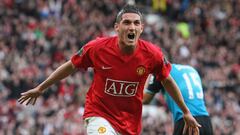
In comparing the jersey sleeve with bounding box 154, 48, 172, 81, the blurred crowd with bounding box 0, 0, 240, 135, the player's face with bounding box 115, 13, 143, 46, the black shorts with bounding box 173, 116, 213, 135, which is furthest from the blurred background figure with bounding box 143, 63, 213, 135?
the blurred crowd with bounding box 0, 0, 240, 135

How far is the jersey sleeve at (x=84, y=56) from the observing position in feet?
25.4

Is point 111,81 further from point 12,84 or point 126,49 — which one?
point 12,84

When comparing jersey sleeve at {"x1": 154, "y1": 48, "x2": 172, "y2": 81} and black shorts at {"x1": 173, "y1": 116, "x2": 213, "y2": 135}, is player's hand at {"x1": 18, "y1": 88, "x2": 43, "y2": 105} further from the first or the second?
black shorts at {"x1": 173, "y1": 116, "x2": 213, "y2": 135}

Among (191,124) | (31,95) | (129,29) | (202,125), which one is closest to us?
(129,29)

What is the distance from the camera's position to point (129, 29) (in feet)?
24.9

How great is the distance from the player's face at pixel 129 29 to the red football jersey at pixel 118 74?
0.15m

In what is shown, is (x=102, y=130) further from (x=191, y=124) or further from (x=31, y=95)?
(x=191, y=124)

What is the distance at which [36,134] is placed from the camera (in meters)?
16.2

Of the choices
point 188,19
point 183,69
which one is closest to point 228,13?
point 188,19

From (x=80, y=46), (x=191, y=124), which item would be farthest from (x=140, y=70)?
(x=80, y=46)

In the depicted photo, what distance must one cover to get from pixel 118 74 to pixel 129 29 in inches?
19.1

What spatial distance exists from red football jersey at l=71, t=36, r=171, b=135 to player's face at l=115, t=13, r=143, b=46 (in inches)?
5.9

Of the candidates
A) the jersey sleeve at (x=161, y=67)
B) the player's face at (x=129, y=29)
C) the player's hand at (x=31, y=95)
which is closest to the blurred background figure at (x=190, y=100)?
the jersey sleeve at (x=161, y=67)

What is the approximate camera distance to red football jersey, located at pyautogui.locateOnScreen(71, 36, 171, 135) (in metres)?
7.72
